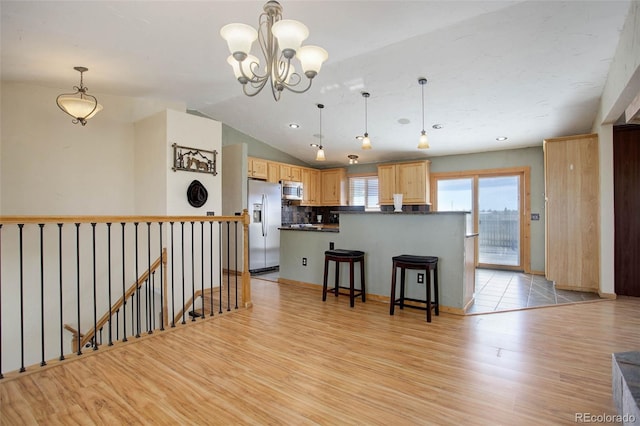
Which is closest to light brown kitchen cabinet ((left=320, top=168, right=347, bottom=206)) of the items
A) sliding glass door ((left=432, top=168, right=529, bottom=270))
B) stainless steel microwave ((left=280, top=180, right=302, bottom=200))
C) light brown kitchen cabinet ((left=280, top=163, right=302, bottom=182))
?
light brown kitchen cabinet ((left=280, top=163, right=302, bottom=182))

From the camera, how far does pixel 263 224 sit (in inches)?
234

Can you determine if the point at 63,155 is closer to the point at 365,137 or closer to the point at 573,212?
the point at 365,137

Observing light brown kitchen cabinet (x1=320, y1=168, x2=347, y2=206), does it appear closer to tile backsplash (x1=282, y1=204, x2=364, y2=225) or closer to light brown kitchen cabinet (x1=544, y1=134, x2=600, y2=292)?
tile backsplash (x1=282, y1=204, x2=364, y2=225)

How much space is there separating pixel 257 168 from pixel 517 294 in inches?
190

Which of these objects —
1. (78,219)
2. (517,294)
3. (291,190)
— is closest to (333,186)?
(291,190)

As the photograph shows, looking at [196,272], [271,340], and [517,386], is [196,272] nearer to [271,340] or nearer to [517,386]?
[271,340]

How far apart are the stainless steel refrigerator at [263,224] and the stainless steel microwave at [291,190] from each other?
339mm

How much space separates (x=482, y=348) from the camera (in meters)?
2.57

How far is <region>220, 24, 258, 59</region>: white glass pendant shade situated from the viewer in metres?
2.04

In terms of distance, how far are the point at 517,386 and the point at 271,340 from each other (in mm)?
1821

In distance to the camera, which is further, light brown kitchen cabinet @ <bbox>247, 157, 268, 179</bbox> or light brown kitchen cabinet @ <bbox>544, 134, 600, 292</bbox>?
light brown kitchen cabinet @ <bbox>247, 157, 268, 179</bbox>

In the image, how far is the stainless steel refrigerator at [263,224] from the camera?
5.76m

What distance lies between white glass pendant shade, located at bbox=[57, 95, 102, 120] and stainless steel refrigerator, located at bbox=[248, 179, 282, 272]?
2768 mm

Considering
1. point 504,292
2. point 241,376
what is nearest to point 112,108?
point 241,376
